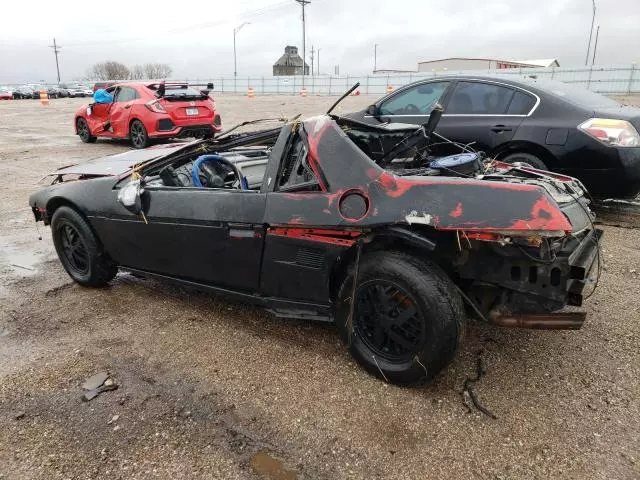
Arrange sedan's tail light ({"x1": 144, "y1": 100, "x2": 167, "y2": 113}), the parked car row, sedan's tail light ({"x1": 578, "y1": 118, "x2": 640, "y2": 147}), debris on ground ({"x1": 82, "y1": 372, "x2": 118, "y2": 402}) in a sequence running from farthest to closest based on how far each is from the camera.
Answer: the parked car row, sedan's tail light ({"x1": 144, "y1": 100, "x2": 167, "y2": 113}), sedan's tail light ({"x1": 578, "y1": 118, "x2": 640, "y2": 147}), debris on ground ({"x1": 82, "y1": 372, "x2": 118, "y2": 402})

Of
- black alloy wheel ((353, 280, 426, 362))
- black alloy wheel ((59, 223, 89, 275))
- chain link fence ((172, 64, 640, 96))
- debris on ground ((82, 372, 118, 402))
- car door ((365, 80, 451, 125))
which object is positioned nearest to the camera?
black alloy wheel ((353, 280, 426, 362))

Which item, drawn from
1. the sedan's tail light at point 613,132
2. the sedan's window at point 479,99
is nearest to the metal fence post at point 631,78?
the sedan's window at point 479,99

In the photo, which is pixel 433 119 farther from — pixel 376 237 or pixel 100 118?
pixel 100 118

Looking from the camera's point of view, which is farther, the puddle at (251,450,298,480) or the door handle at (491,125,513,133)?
the door handle at (491,125,513,133)

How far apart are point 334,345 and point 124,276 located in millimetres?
2230

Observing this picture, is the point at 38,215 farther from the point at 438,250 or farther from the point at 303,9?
the point at 303,9

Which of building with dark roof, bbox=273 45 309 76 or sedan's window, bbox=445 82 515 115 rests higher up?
building with dark roof, bbox=273 45 309 76

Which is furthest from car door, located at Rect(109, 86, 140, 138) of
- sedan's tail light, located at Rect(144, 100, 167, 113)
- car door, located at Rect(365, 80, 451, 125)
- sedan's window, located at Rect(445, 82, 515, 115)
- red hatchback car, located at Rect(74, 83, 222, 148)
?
sedan's window, located at Rect(445, 82, 515, 115)

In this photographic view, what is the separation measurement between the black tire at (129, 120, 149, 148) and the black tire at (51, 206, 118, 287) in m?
6.89

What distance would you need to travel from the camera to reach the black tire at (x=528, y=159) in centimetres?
507

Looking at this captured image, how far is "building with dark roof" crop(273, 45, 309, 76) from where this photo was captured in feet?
275

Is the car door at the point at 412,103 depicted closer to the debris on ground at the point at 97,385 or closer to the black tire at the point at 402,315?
the black tire at the point at 402,315

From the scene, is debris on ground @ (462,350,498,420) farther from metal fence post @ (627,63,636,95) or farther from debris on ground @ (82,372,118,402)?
metal fence post @ (627,63,636,95)

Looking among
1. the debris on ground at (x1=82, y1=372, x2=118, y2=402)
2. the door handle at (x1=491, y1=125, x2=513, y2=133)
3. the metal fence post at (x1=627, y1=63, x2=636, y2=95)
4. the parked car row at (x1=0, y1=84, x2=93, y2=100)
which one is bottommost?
the debris on ground at (x1=82, y1=372, x2=118, y2=402)
